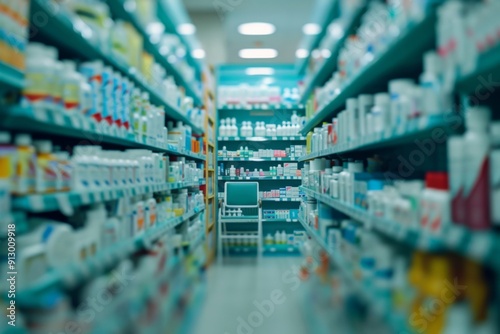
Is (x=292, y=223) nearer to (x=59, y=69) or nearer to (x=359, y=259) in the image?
(x=359, y=259)

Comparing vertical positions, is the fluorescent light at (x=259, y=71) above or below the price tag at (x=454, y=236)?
above

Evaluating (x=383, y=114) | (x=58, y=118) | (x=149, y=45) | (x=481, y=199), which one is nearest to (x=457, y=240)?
(x=481, y=199)

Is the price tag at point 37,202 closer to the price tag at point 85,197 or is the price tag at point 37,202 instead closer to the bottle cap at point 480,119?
the price tag at point 85,197

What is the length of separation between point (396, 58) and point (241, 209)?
176 inches

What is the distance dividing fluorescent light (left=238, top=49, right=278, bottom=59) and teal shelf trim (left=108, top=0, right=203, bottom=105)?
2.55 meters

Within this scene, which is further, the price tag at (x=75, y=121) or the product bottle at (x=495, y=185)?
the price tag at (x=75, y=121)

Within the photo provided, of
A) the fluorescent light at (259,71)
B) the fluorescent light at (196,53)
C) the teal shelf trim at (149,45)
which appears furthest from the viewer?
the fluorescent light at (259,71)

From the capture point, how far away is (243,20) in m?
5.86

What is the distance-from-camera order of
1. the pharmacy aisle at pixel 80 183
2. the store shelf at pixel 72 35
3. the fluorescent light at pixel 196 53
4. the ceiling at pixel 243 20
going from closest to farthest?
1. the pharmacy aisle at pixel 80 183
2. the store shelf at pixel 72 35
3. the fluorescent light at pixel 196 53
4. the ceiling at pixel 243 20

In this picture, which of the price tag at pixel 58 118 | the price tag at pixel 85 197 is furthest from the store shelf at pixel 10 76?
the price tag at pixel 85 197

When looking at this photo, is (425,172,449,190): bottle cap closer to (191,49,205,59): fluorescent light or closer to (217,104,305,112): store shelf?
(191,49,205,59): fluorescent light

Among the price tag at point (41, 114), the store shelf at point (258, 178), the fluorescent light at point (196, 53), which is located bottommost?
the store shelf at point (258, 178)

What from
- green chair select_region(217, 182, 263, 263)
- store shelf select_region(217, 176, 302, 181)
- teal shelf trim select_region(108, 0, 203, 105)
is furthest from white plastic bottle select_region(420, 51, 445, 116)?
store shelf select_region(217, 176, 302, 181)

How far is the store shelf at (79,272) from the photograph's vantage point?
123 cm
